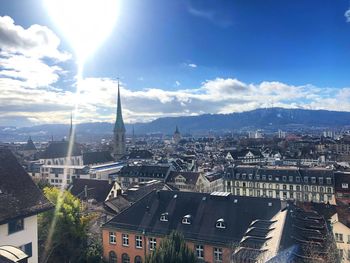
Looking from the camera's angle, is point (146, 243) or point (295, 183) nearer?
point (146, 243)

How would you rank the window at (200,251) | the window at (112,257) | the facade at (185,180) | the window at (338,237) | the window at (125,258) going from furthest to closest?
the facade at (185,180)
the window at (338,237)
the window at (112,257)
the window at (125,258)
the window at (200,251)

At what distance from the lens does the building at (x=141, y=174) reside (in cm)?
9012

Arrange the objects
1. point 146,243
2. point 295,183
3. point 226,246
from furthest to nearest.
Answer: point 295,183 < point 146,243 < point 226,246

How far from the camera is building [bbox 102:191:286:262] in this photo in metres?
33.1

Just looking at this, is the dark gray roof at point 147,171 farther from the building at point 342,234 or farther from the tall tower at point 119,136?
the tall tower at point 119,136

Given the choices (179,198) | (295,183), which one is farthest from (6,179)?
(295,183)

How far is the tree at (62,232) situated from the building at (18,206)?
695 centimetres

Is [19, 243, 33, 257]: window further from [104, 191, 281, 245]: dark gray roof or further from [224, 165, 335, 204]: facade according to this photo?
[224, 165, 335, 204]: facade

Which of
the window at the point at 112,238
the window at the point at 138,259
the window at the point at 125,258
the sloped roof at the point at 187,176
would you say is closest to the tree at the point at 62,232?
the window at the point at 112,238

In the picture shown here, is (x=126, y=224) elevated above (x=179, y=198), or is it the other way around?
(x=179, y=198)

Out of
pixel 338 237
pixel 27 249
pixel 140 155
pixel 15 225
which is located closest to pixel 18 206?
pixel 15 225

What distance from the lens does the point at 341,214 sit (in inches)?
1777

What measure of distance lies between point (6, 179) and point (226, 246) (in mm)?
20390

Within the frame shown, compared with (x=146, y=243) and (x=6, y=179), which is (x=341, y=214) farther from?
(x=6, y=179)
